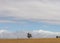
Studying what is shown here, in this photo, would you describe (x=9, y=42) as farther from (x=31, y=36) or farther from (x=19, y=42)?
(x=31, y=36)

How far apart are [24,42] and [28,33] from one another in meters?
10.0

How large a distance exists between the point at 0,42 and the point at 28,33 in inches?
550

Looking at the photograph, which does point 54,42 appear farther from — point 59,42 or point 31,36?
point 31,36

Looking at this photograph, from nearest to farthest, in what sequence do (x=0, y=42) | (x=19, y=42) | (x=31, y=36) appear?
(x=0, y=42), (x=19, y=42), (x=31, y=36)

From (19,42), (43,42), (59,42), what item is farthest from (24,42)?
(59,42)

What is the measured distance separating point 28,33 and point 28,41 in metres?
8.95

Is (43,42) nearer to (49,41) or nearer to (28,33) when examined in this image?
(49,41)

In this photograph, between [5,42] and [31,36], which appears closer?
[5,42]

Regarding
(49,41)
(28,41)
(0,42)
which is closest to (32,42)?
(28,41)

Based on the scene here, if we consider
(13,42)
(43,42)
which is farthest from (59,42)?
(13,42)

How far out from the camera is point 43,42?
49219 mm

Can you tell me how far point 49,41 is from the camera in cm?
5112

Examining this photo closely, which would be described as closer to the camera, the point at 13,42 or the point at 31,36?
the point at 13,42

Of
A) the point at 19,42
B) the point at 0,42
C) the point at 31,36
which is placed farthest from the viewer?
the point at 31,36
